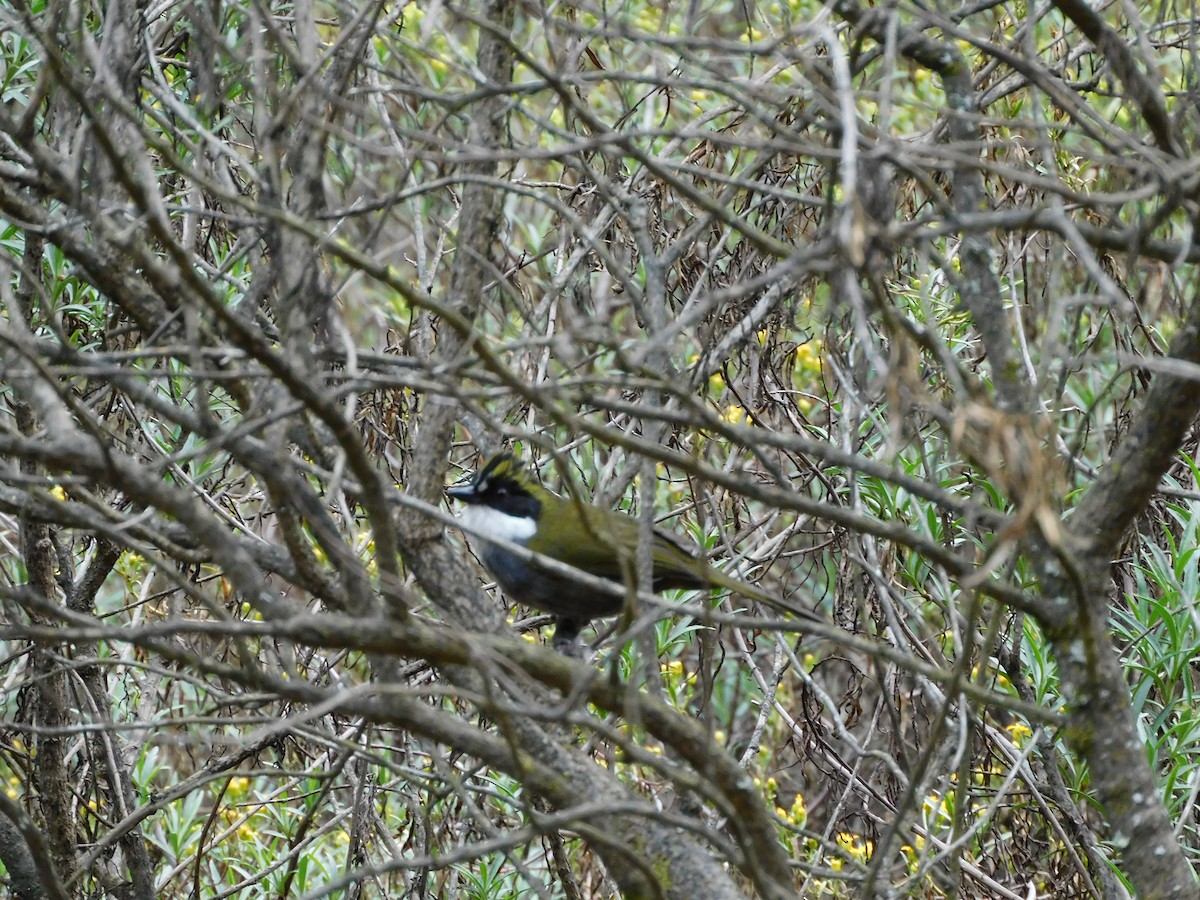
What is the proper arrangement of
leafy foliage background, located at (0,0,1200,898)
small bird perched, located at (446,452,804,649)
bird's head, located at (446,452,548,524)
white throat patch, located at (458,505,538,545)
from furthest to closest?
1. white throat patch, located at (458,505,538,545)
2. bird's head, located at (446,452,548,524)
3. small bird perched, located at (446,452,804,649)
4. leafy foliage background, located at (0,0,1200,898)

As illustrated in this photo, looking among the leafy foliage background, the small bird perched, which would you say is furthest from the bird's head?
the leafy foliage background

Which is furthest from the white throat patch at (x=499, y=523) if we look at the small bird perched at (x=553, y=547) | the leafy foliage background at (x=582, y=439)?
the leafy foliage background at (x=582, y=439)

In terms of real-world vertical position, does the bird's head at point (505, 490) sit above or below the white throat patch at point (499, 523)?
above

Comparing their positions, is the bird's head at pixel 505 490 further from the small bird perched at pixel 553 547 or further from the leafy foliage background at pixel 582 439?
the leafy foliage background at pixel 582 439

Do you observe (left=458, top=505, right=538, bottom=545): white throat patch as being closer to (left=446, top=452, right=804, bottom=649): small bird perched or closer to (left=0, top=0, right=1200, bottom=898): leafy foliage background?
(left=446, top=452, right=804, bottom=649): small bird perched

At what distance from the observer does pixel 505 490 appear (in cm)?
426

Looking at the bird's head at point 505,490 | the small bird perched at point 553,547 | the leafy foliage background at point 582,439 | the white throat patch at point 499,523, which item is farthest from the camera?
the white throat patch at point 499,523

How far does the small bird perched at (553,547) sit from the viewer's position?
12.6 ft

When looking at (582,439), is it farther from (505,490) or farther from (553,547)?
(553,547)

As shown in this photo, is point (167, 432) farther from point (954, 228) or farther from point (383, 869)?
point (954, 228)

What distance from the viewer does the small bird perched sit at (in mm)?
3840

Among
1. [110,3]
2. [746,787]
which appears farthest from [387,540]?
[110,3]

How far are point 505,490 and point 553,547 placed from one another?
289 mm

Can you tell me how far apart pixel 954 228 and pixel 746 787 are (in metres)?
1.07
